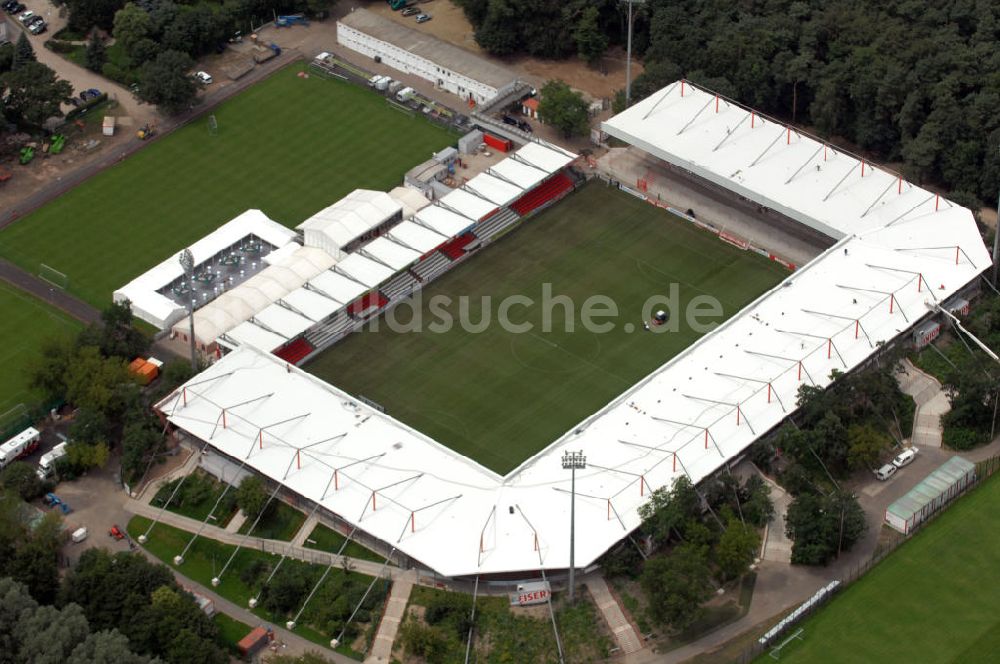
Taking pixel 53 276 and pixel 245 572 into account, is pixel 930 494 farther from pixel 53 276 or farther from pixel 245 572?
pixel 53 276

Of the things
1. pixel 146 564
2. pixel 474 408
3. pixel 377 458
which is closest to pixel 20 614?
pixel 146 564

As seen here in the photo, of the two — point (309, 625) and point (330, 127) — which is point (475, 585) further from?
point (330, 127)

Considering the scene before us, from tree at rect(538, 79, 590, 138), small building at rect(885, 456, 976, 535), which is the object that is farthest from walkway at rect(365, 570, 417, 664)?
tree at rect(538, 79, 590, 138)

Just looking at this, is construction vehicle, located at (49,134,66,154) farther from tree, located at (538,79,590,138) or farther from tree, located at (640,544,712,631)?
tree, located at (640,544,712,631)

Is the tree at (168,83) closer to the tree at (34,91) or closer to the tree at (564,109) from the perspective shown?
the tree at (34,91)

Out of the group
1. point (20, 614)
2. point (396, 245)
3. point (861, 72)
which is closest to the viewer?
point (20, 614)

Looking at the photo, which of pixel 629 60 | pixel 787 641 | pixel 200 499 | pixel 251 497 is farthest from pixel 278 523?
pixel 629 60

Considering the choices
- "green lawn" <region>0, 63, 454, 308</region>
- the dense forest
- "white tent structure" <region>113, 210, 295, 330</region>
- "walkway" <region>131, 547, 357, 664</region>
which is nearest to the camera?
"walkway" <region>131, 547, 357, 664</region>
